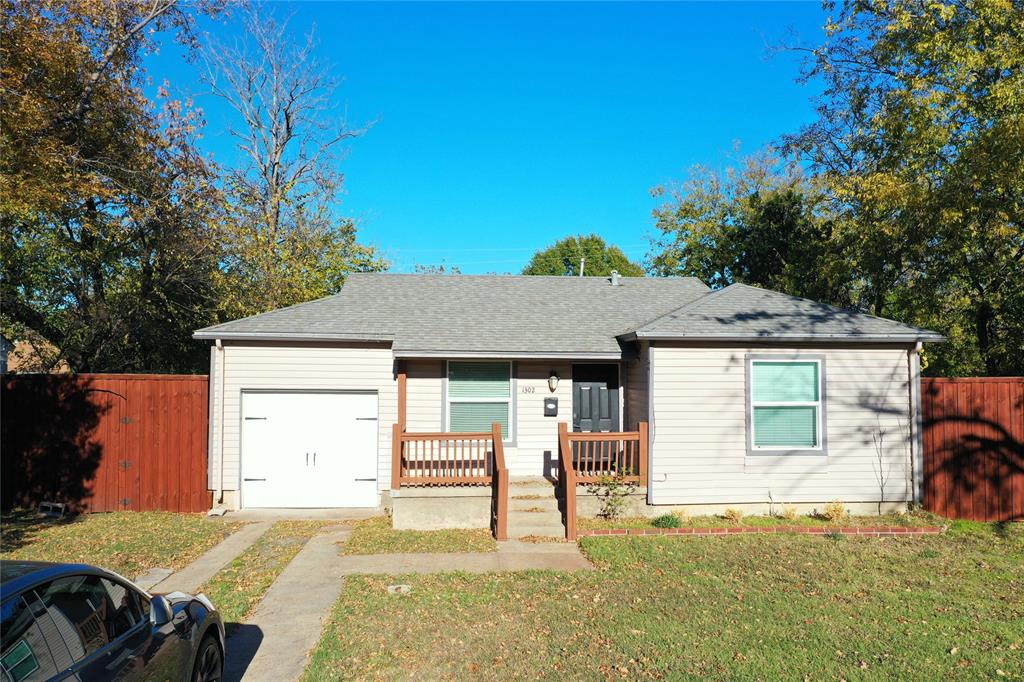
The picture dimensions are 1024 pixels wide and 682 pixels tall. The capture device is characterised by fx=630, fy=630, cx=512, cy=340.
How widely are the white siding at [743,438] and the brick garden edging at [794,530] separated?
817 millimetres

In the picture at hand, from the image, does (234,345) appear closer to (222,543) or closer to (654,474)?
(222,543)

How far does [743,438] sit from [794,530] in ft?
5.12

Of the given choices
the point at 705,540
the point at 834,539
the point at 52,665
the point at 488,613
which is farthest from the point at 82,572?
the point at 834,539

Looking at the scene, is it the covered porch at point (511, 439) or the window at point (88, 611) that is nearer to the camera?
the window at point (88, 611)

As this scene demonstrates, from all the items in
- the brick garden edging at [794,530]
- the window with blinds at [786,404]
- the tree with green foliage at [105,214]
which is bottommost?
the brick garden edging at [794,530]

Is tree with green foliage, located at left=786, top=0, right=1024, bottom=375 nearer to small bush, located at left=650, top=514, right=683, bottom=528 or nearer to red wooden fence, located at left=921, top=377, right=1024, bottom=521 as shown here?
red wooden fence, located at left=921, top=377, right=1024, bottom=521

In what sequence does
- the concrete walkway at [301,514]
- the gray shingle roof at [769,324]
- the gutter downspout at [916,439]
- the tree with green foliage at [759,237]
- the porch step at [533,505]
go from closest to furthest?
the porch step at [533,505], the gray shingle roof at [769,324], the gutter downspout at [916,439], the concrete walkway at [301,514], the tree with green foliage at [759,237]

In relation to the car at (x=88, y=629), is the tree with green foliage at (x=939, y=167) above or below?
above

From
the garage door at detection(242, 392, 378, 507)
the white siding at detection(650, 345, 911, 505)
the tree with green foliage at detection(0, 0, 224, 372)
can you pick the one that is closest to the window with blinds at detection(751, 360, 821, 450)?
the white siding at detection(650, 345, 911, 505)

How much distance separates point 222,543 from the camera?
902cm

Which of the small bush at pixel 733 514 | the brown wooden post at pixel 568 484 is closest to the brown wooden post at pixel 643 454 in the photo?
the brown wooden post at pixel 568 484

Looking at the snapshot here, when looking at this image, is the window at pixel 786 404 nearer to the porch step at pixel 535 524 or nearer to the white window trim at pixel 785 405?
the white window trim at pixel 785 405

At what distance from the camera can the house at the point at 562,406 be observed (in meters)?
10.1

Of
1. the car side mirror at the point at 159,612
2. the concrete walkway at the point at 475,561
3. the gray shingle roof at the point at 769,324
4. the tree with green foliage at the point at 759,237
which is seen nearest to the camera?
the car side mirror at the point at 159,612
